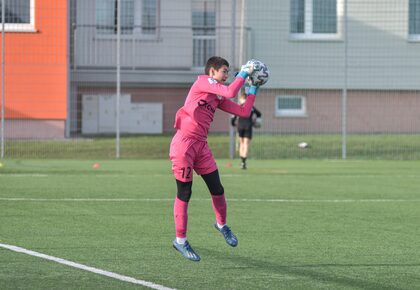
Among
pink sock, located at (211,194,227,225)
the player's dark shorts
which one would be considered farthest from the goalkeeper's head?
the player's dark shorts

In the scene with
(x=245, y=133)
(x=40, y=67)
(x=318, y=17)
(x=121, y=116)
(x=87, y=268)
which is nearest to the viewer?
(x=87, y=268)

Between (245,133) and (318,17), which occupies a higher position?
(318,17)

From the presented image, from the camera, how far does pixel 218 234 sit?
1147 cm

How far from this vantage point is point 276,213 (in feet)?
45.0

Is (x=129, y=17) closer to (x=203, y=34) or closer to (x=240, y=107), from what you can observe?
(x=203, y=34)

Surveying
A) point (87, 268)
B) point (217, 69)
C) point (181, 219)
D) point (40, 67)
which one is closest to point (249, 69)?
point (217, 69)

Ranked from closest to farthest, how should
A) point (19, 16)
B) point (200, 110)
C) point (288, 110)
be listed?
point (200, 110) → point (19, 16) → point (288, 110)

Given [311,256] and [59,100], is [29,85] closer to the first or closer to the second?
[59,100]

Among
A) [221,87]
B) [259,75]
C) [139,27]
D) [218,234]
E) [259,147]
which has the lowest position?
[259,147]

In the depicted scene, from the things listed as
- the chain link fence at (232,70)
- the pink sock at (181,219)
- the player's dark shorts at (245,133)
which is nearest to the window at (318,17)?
the chain link fence at (232,70)

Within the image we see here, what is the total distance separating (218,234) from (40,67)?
1684cm

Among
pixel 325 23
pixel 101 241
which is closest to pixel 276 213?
pixel 101 241

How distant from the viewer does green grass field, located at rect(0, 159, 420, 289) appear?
8.64 metres

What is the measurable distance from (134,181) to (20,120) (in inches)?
351
